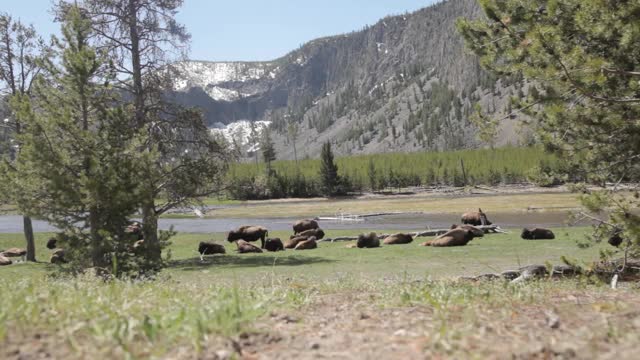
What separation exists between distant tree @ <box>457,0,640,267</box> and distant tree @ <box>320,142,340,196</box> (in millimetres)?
107632

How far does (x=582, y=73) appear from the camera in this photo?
9203mm

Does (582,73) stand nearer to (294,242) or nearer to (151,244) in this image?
(151,244)

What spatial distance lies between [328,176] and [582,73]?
373 ft

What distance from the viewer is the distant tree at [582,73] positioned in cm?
965

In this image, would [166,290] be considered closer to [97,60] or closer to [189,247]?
[97,60]

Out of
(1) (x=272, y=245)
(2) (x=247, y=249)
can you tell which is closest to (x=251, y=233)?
(1) (x=272, y=245)

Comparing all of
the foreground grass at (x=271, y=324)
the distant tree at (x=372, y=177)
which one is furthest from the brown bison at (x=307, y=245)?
the distant tree at (x=372, y=177)

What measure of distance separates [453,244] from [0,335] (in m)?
25.1

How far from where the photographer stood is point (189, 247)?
34.5 m

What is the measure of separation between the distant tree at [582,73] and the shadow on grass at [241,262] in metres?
12.2

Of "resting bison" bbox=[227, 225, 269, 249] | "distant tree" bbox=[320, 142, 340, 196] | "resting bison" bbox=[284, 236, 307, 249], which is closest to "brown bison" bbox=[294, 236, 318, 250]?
"resting bison" bbox=[284, 236, 307, 249]

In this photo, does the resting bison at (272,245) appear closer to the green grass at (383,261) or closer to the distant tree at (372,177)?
the green grass at (383,261)

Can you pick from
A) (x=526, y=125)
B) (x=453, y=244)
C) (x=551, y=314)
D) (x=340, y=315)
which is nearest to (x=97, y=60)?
(x=526, y=125)

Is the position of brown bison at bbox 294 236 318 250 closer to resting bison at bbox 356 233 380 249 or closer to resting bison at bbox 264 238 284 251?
resting bison at bbox 264 238 284 251
